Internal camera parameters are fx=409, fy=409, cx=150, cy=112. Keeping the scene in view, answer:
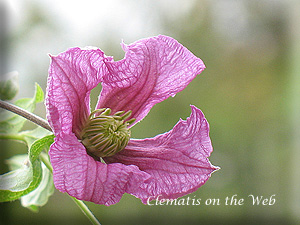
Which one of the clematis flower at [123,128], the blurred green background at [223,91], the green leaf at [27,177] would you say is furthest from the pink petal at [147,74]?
the blurred green background at [223,91]

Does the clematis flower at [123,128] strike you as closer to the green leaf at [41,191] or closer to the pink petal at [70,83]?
the pink petal at [70,83]

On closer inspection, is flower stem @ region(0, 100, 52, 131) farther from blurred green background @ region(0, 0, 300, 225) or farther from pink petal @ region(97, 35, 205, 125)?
blurred green background @ region(0, 0, 300, 225)

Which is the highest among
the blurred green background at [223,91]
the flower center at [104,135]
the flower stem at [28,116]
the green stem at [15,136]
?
the blurred green background at [223,91]

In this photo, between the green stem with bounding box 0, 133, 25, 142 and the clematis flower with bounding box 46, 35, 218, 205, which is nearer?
the clematis flower with bounding box 46, 35, 218, 205

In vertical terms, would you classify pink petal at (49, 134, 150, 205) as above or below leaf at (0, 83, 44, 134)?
below

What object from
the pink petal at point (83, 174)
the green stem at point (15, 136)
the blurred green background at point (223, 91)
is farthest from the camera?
the blurred green background at point (223, 91)

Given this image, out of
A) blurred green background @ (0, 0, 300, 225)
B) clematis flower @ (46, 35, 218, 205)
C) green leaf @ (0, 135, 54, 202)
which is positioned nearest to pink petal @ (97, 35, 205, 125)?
clematis flower @ (46, 35, 218, 205)

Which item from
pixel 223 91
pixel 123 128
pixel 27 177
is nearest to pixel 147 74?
pixel 123 128
